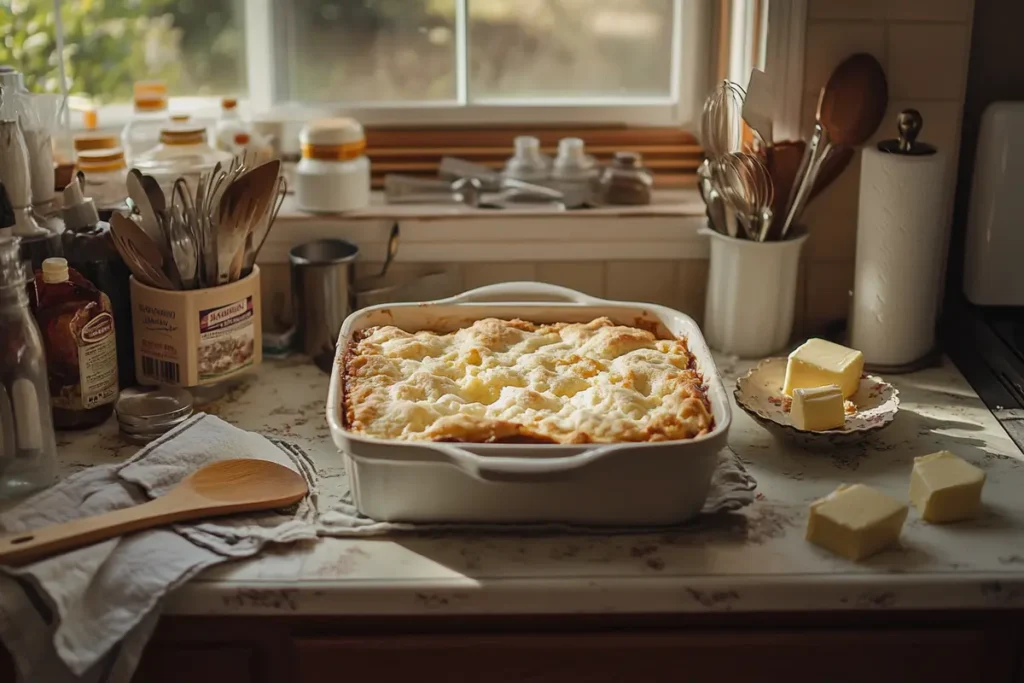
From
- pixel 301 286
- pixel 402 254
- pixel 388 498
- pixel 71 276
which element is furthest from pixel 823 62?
pixel 71 276

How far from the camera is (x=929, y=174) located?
1.43m

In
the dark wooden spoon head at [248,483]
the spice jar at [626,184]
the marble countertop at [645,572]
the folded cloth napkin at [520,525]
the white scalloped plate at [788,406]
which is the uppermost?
the spice jar at [626,184]

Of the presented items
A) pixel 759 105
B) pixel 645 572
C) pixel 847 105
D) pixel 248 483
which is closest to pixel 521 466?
pixel 645 572

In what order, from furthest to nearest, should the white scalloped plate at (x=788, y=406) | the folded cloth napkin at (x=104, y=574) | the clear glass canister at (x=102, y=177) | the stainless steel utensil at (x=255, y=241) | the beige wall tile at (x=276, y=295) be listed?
1. the beige wall tile at (x=276, y=295)
2. the clear glass canister at (x=102, y=177)
3. the stainless steel utensil at (x=255, y=241)
4. the white scalloped plate at (x=788, y=406)
5. the folded cloth napkin at (x=104, y=574)

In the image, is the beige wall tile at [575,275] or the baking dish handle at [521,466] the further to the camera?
the beige wall tile at [575,275]

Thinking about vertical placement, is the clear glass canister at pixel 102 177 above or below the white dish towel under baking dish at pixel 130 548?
above

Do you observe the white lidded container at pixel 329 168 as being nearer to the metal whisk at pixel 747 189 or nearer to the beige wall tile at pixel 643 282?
the beige wall tile at pixel 643 282

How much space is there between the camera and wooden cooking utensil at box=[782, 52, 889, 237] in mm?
1517

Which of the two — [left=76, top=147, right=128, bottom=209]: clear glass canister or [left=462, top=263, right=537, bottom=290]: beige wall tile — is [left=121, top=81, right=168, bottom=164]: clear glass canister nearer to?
[left=76, top=147, right=128, bottom=209]: clear glass canister

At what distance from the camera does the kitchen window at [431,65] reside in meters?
1.74

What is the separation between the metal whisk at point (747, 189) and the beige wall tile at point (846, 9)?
0.72 feet

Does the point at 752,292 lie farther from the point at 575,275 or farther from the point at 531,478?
the point at 531,478

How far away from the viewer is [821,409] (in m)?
1.29

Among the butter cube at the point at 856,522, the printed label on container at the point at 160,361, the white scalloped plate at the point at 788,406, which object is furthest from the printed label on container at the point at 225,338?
the butter cube at the point at 856,522
